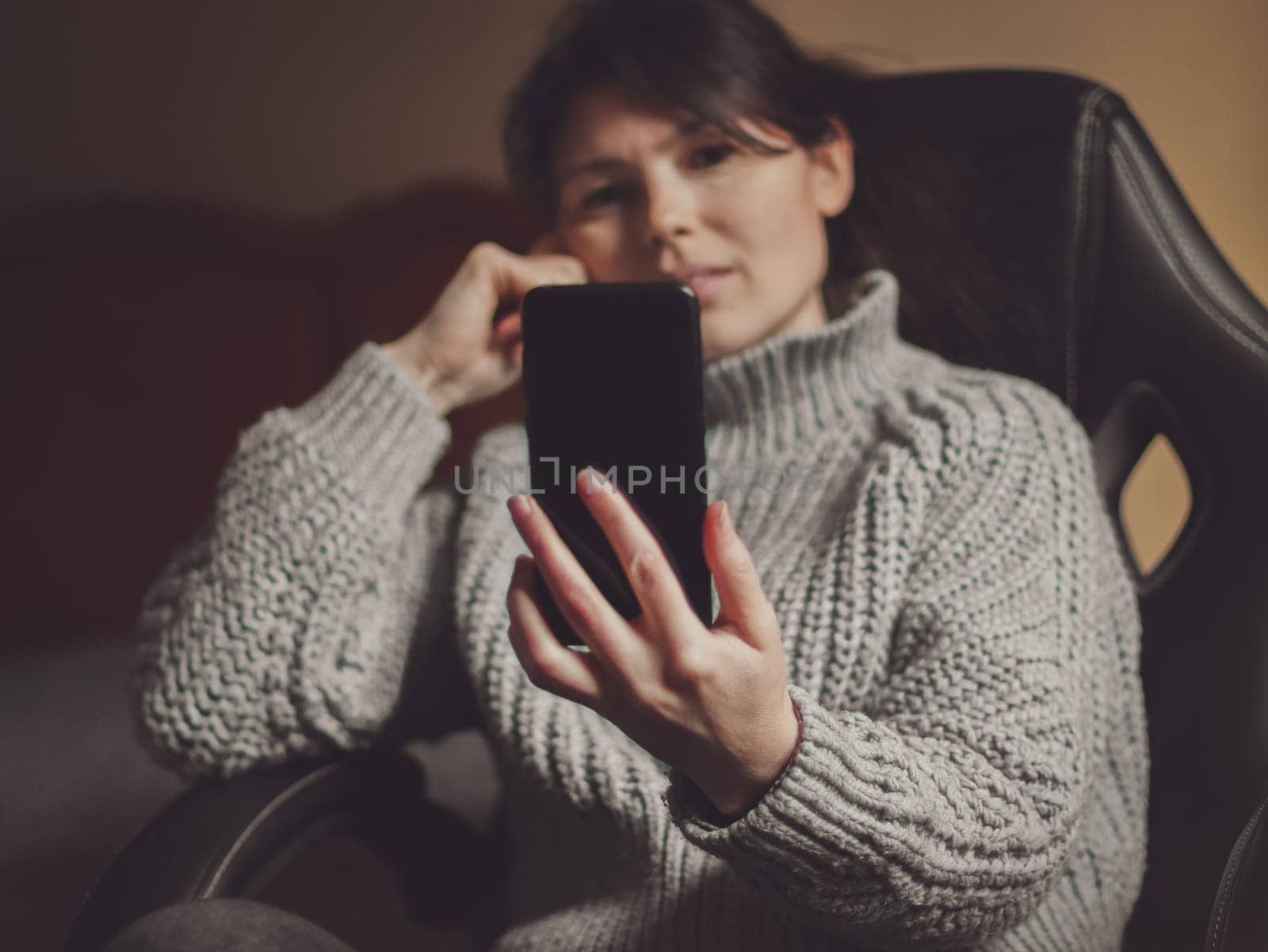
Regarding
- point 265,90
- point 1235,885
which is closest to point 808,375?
point 1235,885

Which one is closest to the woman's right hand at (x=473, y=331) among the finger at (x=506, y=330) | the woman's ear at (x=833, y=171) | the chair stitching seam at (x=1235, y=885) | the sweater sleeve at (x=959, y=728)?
the finger at (x=506, y=330)

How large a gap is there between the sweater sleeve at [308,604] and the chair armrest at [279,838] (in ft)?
0.08

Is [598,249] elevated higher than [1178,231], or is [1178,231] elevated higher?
[1178,231]

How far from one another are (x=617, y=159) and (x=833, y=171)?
21 centimetres

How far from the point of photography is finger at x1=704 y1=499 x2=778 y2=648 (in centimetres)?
44

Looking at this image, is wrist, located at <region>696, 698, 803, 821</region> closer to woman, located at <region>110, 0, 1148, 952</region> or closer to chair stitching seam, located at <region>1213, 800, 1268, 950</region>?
woman, located at <region>110, 0, 1148, 952</region>

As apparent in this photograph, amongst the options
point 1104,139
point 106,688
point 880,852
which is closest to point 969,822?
point 880,852

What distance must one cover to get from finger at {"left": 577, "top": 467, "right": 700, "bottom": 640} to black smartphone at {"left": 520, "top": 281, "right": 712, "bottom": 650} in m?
0.05

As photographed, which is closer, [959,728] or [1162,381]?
[959,728]

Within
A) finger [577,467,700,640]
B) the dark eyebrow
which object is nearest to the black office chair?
the dark eyebrow

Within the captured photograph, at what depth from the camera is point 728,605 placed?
45 cm

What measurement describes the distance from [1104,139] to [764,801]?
2.01 ft

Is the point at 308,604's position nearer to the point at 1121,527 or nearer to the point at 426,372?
the point at 426,372

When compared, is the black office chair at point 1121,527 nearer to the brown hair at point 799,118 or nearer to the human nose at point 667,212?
the brown hair at point 799,118
